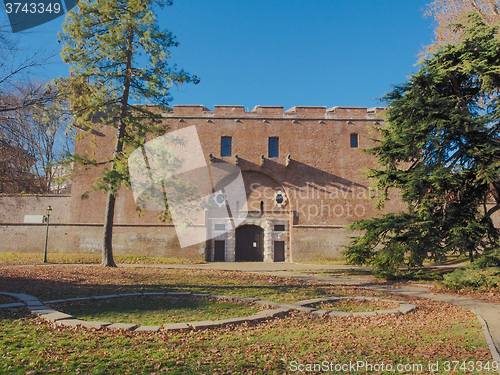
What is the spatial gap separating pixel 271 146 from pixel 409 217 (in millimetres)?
14869

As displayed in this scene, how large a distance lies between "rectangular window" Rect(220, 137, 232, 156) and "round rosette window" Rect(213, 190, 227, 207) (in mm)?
2883

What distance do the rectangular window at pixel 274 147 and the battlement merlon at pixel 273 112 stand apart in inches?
66.3

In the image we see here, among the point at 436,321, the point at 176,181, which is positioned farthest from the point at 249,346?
the point at 176,181

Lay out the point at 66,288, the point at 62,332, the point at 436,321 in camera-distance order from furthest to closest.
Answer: the point at 66,288 < the point at 436,321 < the point at 62,332

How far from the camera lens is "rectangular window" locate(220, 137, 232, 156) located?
27609 mm

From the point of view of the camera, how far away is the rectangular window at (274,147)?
90.8ft

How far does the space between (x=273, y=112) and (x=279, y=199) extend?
6.60 metres

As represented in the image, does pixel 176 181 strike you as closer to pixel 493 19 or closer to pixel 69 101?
pixel 69 101

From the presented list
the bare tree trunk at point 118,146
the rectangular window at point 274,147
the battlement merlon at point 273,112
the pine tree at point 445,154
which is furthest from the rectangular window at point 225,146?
the pine tree at point 445,154

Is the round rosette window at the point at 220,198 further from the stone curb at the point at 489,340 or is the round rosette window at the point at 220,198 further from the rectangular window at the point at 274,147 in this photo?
the stone curb at the point at 489,340

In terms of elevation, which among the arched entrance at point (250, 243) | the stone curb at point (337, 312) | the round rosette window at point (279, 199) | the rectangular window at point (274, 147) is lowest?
the stone curb at point (337, 312)

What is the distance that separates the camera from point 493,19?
63.6 ft

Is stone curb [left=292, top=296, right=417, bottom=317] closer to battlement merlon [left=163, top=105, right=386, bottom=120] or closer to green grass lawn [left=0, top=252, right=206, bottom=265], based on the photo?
green grass lawn [left=0, top=252, right=206, bottom=265]

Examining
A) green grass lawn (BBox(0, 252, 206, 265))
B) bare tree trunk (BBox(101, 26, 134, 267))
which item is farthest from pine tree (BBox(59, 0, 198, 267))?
green grass lawn (BBox(0, 252, 206, 265))
